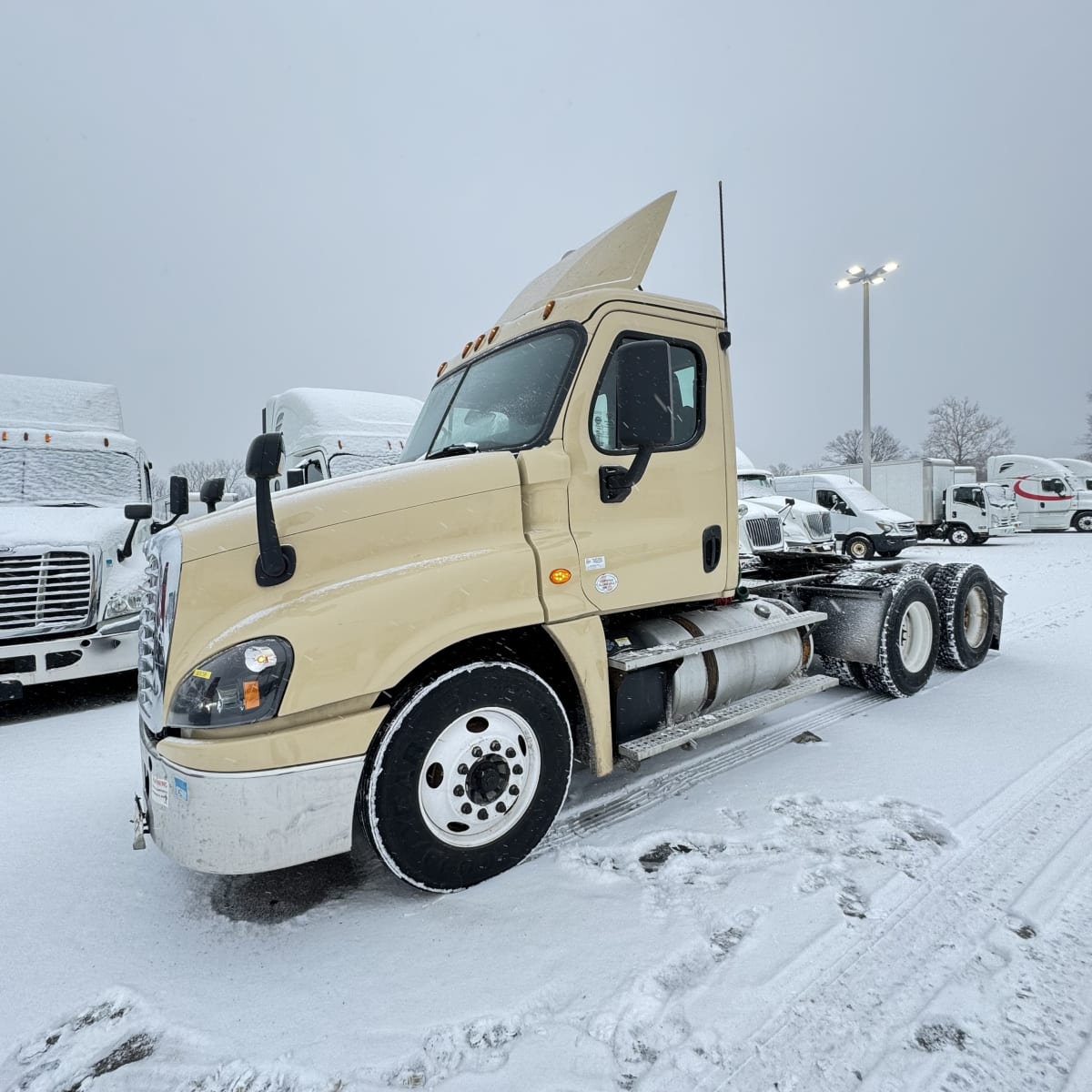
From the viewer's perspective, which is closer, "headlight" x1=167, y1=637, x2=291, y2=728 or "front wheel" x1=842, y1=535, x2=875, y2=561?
"headlight" x1=167, y1=637, x2=291, y2=728

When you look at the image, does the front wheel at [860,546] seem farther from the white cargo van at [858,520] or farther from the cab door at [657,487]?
the cab door at [657,487]

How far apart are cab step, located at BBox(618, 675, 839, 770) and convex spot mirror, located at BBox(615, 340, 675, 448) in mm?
1513

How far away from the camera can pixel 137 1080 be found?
189 centimetres

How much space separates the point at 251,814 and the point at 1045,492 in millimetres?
33957

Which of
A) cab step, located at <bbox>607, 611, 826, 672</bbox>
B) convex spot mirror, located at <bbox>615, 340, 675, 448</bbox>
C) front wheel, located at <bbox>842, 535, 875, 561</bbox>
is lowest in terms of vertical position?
front wheel, located at <bbox>842, 535, 875, 561</bbox>

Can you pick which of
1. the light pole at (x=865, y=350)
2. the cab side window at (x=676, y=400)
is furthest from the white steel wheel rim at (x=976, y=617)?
the light pole at (x=865, y=350)

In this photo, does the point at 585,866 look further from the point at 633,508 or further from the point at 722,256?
the point at 722,256

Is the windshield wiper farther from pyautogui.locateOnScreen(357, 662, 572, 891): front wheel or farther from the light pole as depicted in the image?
the light pole

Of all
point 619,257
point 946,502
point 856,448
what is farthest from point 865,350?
point 856,448

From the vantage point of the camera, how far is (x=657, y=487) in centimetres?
337

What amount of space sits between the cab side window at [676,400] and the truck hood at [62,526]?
500 centimetres

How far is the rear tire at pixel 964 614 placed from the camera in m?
5.89

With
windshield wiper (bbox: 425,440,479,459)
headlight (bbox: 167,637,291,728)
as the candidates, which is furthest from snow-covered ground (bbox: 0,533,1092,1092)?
windshield wiper (bbox: 425,440,479,459)

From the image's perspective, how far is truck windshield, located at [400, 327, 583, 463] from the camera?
3.14 meters
